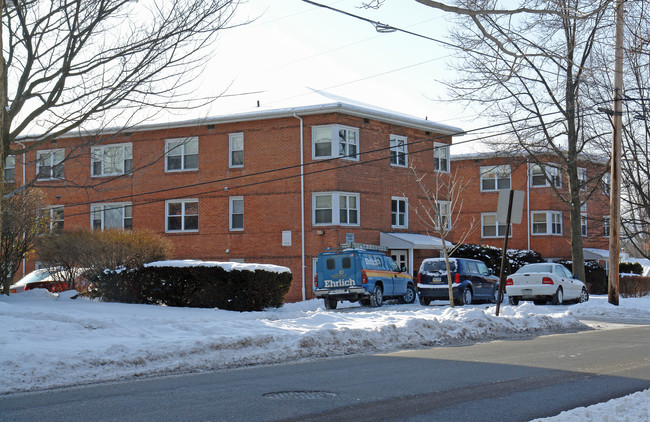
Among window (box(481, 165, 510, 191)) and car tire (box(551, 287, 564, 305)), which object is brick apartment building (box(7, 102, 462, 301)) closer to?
car tire (box(551, 287, 564, 305))

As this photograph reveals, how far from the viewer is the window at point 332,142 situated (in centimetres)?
3559

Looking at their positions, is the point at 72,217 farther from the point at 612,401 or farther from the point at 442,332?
the point at 612,401

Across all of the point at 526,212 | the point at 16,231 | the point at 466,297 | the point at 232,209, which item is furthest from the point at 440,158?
the point at 16,231

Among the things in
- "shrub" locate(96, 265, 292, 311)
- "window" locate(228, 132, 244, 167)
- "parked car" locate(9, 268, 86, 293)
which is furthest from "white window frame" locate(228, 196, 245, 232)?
"shrub" locate(96, 265, 292, 311)

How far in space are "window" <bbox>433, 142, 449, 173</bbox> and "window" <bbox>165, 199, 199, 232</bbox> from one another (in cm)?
1310

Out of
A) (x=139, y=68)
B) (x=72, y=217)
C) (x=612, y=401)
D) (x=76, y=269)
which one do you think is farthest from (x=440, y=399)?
(x=72, y=217)

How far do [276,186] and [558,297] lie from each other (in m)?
14.6

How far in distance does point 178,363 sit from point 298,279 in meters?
24.5

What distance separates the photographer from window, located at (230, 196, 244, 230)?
3791 cm

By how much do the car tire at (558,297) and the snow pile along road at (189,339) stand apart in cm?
911

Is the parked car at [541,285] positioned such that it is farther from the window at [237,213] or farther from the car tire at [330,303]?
the window at [237,213]

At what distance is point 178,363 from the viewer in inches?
438

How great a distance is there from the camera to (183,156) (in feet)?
129

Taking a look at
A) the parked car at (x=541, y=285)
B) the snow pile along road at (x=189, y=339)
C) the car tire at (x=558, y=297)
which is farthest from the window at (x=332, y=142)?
the snow pile along road at (x=189, y=339)
